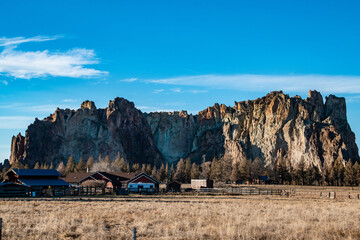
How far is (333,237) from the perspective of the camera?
17812 millimetres

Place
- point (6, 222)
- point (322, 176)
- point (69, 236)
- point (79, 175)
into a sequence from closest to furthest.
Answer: point (69, 236) < point (6, 222) < point (79, 175) < point (322, 176)

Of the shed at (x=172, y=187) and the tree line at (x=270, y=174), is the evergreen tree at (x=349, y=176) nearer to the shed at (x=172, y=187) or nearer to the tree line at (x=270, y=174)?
the tree line at (x=270, y=174)

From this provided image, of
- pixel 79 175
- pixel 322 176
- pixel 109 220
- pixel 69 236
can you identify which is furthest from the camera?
pixel 322 176

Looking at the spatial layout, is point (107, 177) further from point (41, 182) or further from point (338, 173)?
point (338, 173)

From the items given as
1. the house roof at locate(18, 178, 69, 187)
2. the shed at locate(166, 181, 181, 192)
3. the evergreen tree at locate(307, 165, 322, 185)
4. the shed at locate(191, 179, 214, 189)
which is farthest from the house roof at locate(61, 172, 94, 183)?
the evergreen tree at locate(307, 165, 322, 185)

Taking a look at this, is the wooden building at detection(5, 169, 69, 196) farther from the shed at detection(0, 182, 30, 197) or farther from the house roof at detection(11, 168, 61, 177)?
the shed at detection(0, 182, 30, 197)

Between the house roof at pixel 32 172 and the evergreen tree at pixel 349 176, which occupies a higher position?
the house roof at pixel 32 172

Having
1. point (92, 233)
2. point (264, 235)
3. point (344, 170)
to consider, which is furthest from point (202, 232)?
point (344, 170)

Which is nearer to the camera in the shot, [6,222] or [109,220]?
[6,222]

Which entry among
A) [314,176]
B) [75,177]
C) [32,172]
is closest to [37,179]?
[32,172]

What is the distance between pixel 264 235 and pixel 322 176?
388 ft

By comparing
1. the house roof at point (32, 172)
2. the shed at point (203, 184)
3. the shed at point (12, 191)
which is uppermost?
the house roof at point (32, 172)

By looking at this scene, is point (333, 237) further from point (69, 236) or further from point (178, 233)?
point (69, 236)

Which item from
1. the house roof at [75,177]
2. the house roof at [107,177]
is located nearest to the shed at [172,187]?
the house roof at [107,177]
